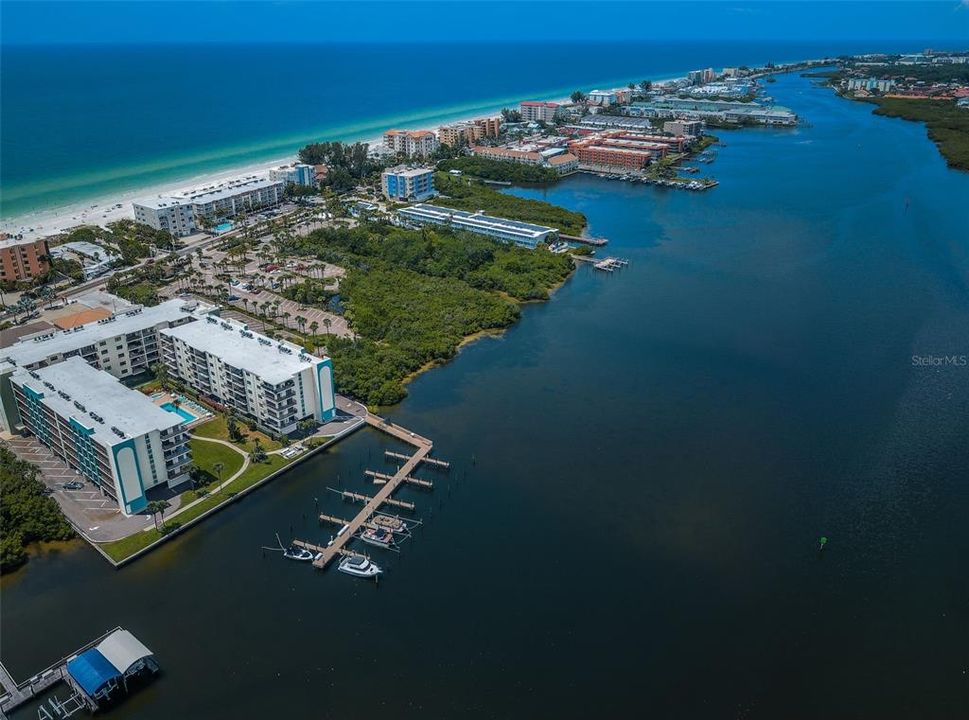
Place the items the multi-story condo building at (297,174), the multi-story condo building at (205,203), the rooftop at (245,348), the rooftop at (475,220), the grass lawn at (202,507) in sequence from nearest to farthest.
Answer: the grass lawn at (202,507)
the rooftop at (245,348)
the rooftop at (475,220)
the multi-story condo building at (205,203)
the multi-story condo building at (297,174)

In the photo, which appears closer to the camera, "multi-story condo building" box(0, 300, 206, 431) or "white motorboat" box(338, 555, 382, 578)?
"white motorboat" box(338, 555, 382, 578)

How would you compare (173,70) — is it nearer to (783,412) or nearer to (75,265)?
(75,265)

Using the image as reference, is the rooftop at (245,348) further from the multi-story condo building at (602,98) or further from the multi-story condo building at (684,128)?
the multi-story condo building at (602,98)

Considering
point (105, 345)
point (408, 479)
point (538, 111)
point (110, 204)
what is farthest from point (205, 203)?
point (538, 111)

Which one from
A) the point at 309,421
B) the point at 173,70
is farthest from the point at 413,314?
the point at 173,70

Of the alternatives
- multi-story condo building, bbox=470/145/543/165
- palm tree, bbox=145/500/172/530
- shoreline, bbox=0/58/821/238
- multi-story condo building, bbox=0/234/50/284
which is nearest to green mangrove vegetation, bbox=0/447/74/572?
palm tree, bbox=145/500/172/530

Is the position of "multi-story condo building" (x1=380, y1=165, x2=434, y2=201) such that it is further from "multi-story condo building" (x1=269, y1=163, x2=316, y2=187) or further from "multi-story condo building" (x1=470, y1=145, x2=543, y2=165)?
"multi-story condo building" (x1=470, y1=145, x2=543, y2=165)

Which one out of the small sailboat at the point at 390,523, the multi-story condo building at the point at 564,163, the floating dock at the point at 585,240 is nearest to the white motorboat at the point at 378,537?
the small sailboat at the point at 390,523
